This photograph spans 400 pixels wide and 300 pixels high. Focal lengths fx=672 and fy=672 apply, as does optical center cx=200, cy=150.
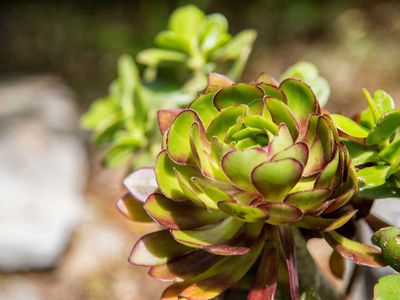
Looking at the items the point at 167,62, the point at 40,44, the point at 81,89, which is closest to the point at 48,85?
Answer: the point at 81,89

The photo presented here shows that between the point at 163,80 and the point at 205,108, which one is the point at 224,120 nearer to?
the point at 205,108

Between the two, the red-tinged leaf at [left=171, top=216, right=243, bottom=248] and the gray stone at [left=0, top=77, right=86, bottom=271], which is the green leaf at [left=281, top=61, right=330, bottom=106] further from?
the gray stone at [left=0, top=77, right=86, bottom=271]

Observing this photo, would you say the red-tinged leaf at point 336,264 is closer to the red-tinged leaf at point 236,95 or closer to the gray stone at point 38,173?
the red-tinged leaf at point 236,95

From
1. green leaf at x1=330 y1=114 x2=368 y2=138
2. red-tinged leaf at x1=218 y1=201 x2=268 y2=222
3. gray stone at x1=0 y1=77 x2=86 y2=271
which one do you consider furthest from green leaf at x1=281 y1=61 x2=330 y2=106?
gray stone at x1=0 y1=77 x2=86 y2=271

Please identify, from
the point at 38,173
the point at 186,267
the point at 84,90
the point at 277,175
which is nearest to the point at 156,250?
the point at 186,267

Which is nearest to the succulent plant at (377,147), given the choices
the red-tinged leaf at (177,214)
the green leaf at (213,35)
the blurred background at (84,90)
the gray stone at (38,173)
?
the red-tinged leaf at (177,214)

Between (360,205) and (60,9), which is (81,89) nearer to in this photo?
(60,9)
